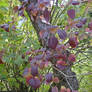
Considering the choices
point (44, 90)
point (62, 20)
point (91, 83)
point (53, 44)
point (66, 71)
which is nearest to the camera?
point (53, 44)

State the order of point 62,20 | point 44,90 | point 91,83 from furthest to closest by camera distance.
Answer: point 44,90 → point 62,20 → point 91,83

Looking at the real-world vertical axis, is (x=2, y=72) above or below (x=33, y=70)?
below

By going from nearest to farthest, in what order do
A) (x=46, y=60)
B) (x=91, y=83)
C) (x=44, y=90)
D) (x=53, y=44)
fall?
(x=53, y=44), (x=46, y=60), (x=91, y=83), (x=44, y=90)

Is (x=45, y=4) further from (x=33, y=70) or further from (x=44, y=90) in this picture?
(x=44, y=90)

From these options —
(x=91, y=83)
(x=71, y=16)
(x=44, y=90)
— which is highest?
(x=71, y=16)

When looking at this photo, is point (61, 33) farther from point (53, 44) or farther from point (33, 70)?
point (33, 70)

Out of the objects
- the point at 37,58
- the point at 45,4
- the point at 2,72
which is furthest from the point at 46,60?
the point at 2,72

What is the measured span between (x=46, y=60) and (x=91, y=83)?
1.03m

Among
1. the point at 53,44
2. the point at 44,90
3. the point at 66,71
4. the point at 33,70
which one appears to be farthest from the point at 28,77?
the point at 44,90

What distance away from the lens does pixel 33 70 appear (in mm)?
658

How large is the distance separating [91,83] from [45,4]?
115 centimetres

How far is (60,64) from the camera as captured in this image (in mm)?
819

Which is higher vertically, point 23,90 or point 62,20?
point 62,20

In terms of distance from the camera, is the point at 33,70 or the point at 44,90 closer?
the point at 33,70
